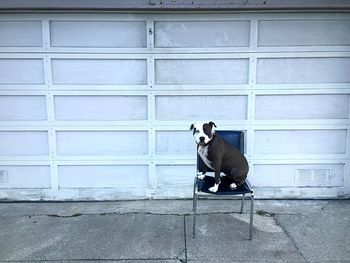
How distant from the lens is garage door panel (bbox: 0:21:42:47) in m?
3.51

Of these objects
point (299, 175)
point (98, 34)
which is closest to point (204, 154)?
point (299, 175)

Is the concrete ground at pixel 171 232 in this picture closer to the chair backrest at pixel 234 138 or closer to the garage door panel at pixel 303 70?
the chair backrest at pixel 234 138

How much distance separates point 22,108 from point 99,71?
0.90 meters

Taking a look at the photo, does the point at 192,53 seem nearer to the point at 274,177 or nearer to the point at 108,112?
the point at 108,112

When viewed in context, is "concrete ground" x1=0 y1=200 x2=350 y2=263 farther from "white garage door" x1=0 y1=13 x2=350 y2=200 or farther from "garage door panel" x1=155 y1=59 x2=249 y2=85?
"garage door panel" x1=155 y1=59 x2=249 y2=85

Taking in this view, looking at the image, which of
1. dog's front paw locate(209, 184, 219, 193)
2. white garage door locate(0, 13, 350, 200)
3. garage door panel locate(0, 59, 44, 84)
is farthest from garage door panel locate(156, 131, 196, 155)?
garage door panel locate(0, 59, 44, 84)

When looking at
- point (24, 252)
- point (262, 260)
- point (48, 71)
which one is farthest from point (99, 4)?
point (262, 260)

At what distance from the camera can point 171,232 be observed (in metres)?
3.10

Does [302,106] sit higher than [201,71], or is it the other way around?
[201,71]

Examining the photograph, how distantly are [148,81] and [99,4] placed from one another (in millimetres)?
883

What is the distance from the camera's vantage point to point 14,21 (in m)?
3.50

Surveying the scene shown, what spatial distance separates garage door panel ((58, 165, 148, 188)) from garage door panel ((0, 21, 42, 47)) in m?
1.34

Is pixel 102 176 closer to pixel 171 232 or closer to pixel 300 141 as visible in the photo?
pixel 171 232

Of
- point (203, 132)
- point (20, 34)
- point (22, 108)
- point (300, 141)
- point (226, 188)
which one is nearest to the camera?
point (203, 132)
